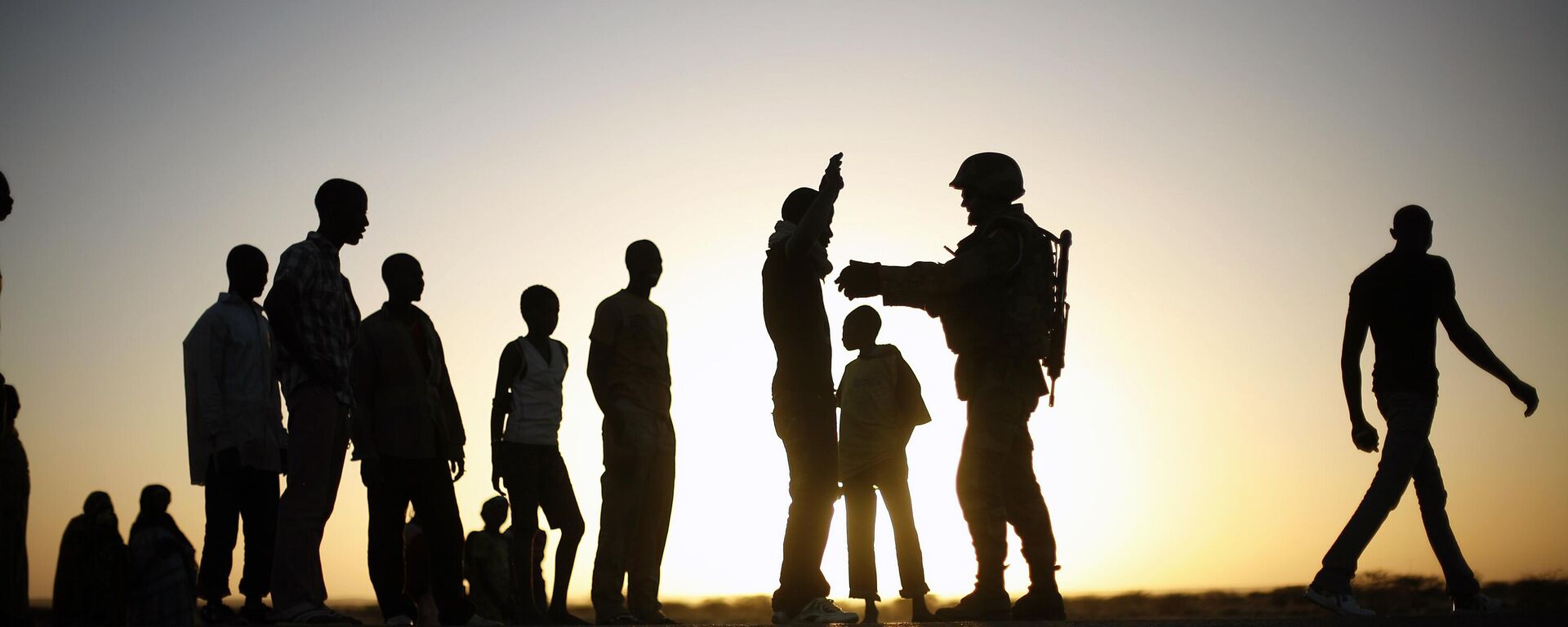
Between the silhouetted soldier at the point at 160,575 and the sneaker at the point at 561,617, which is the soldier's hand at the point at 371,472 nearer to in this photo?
the silhouetted soldier at the point at 160,575

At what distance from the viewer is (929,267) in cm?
816

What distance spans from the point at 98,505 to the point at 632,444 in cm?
301

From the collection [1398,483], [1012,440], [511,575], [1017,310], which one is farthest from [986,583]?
[511,575]

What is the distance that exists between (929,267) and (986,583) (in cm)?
164

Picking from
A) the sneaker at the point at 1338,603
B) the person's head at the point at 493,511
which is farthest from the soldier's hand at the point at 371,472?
the sneaker at the point at 1338,603

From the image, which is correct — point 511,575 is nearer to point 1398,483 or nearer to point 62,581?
point 62,581

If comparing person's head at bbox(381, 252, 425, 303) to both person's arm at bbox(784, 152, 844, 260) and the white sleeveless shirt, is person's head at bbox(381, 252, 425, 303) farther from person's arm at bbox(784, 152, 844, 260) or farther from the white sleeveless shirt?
the white sleeveless shirt

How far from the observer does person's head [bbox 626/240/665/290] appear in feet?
31.4

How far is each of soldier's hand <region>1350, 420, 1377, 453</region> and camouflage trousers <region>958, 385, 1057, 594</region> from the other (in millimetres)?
2158

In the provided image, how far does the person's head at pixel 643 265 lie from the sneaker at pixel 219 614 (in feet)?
10.1

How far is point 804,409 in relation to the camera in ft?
27.7

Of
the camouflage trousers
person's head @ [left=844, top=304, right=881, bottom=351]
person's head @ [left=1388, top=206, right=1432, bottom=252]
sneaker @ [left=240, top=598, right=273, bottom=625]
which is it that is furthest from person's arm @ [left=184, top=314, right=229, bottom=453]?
person's head @ [left=1388, top=206, right=1432, bottom=252]

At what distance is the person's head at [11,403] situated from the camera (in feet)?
20.3

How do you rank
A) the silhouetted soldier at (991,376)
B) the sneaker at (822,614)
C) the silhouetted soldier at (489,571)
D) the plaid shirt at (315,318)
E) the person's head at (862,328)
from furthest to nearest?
the silhouetted soldier at (489,571)
the person's head at (862,328)
the sneaker at (822,614)
the silhouetted soldier at (991,376)
the plaid shirt at (315,318)
